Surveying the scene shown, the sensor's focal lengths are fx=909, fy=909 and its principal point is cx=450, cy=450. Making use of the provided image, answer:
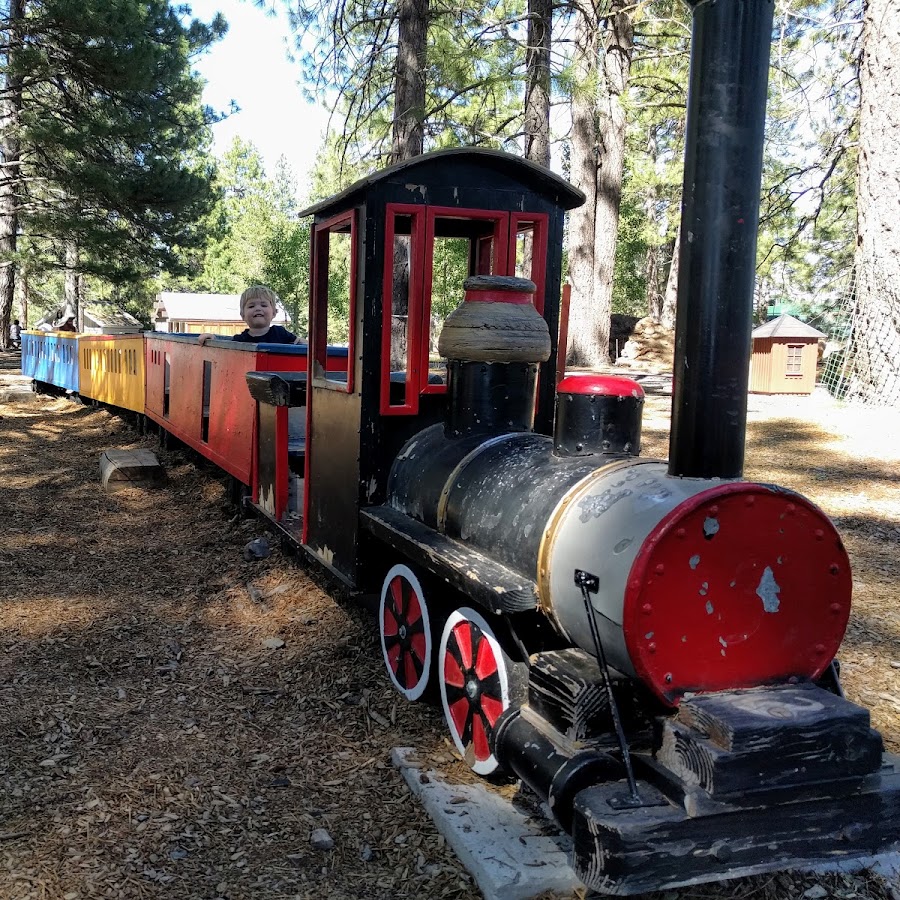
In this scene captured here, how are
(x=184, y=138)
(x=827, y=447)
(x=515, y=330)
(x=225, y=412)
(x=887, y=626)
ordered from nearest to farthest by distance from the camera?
(x=515, y=330) < (x=887, y=626) < (x=225, y=412) < (x=827, y=447) < (x=184, y=138)

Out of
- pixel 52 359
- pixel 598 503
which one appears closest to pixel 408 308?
pixel 598 503

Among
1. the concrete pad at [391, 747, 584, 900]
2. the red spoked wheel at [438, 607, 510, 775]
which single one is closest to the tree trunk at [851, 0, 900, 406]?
the red spoked wheel at [438, 607, 510, 775]

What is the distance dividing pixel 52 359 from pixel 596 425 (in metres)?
14.2

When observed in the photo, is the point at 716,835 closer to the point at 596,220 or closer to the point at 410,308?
the point at 410,308

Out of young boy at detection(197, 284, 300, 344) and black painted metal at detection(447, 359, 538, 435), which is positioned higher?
young boy at detection(197, 284, 300, 344)

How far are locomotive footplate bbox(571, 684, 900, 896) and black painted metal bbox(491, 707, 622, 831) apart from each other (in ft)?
0.29

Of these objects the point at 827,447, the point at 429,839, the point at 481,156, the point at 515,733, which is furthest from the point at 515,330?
the point at 827,447

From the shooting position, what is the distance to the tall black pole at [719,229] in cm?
242

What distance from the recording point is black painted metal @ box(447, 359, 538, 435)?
11.8 feet

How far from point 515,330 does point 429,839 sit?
1.83 metres

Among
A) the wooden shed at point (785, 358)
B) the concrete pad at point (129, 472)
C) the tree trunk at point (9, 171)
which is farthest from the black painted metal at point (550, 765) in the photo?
the wooden shed at point (785, 358)

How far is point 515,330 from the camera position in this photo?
3.51 m

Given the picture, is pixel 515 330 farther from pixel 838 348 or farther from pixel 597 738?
pixel 838 348

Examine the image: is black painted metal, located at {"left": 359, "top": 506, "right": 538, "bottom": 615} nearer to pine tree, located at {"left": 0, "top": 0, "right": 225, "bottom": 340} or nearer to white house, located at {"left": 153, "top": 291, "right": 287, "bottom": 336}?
pine tree, located at {"left": 0, "top": 0, "right": 225, "bottom": 340}
